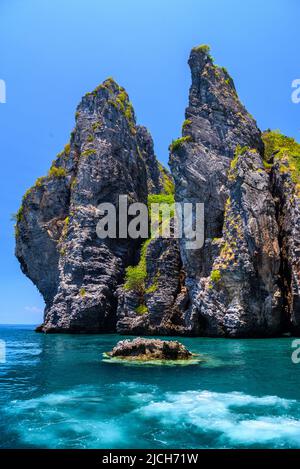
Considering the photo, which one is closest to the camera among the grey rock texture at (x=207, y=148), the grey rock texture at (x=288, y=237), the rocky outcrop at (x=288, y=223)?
the grey rock texture at (x=288, y=237)

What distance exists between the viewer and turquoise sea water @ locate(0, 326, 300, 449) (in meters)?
12.6

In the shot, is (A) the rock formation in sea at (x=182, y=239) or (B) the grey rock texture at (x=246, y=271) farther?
(A) the rock formation in sea at (x=182, y=239)

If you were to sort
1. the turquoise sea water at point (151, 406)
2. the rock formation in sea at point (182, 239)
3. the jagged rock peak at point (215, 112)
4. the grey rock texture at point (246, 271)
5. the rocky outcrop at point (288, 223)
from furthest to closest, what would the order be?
the jagged rock peak at point (215, 112) → the rock formation in sea at point (182, 239) → the grey rock texture at point (246, 271) → the rocky outcrop at point (288, 223) → the turquoise sea water at point (151, 406)

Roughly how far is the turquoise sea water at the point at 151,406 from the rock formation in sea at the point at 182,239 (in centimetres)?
2408

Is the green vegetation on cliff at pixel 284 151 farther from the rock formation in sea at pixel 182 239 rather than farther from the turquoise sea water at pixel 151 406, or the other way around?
the turquoise sea water at pixel 151 406

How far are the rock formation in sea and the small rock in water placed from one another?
2139cm

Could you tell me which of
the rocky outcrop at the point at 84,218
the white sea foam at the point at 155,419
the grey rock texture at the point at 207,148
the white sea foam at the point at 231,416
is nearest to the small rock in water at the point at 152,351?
the white sea foam at the point at 155,419

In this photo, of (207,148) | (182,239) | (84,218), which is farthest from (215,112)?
(84,218)

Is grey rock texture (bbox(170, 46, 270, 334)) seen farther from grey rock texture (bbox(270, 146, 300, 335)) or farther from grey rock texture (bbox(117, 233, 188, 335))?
grey rock texture (bbox(270, 146, 300, 335))

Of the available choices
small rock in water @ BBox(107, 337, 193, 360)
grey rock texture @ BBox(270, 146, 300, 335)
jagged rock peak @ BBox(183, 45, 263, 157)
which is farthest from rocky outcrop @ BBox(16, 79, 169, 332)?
small rock in water @ BBox(107, 337, 193, 360)

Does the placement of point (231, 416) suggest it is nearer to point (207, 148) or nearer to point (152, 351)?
point (152, 351)

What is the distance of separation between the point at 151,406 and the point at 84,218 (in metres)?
57.8

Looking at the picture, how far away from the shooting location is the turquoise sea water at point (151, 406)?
12.6 meters

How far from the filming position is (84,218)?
236 feet
